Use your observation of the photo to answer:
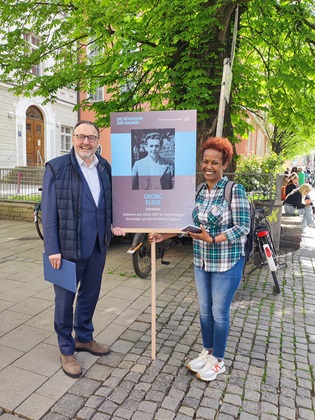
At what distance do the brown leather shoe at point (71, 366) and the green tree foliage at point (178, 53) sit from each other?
4.70m

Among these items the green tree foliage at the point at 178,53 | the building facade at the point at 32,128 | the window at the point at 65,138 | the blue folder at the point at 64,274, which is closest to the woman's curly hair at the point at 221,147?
the blue folder at the point at 64,274

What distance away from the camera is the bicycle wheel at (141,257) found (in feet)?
17.4

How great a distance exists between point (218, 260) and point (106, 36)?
15.7 ft

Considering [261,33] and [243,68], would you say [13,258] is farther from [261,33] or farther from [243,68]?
[261,33]

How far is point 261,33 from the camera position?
7449 mm

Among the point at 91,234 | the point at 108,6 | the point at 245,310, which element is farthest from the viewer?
the point at 108,6

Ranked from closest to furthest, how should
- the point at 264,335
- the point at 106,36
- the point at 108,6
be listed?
the point at 264,335 → the point at 108,6 → the point at 106,36

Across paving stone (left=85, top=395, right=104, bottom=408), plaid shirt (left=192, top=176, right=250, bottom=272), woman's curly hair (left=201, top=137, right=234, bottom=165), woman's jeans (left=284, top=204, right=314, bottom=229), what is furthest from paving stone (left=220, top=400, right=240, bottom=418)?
woman's jeans (left=284, top=204, right=314, bottom=229)

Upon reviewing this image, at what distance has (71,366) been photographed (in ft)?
9.68

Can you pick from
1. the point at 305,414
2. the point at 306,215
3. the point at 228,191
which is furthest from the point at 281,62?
the point at 305,414

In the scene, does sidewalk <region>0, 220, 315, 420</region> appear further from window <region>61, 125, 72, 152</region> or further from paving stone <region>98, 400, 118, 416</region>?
window <region>61, 125, 72, 152</region>

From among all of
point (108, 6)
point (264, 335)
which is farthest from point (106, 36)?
point (264, 335)

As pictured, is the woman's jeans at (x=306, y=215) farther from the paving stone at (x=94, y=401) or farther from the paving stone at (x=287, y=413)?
the paving stone at (x=94, y=401)

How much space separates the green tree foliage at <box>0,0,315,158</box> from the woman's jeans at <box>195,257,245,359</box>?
4222 millimetres
